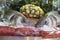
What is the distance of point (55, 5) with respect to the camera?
163cm

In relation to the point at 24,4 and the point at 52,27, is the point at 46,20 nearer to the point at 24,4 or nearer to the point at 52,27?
the point at 52,27

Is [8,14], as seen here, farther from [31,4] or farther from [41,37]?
[41,37]

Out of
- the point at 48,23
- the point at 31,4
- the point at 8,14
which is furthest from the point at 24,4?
the point at 48,23

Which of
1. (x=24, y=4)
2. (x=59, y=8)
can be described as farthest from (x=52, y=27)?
(x=24, y=4)

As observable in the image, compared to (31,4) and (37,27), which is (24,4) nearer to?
(31,4)

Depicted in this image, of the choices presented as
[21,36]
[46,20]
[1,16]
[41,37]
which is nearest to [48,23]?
[46,20]

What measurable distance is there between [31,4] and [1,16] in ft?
0.95

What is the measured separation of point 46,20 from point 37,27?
0.34 ft

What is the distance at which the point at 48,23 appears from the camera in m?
1.61

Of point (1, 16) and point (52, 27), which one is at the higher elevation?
point (1, 16)

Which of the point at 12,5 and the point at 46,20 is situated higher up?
the point at 12,5

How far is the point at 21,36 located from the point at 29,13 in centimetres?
23

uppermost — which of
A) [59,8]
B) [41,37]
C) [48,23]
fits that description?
[59,8]

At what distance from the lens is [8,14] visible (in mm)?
1630
